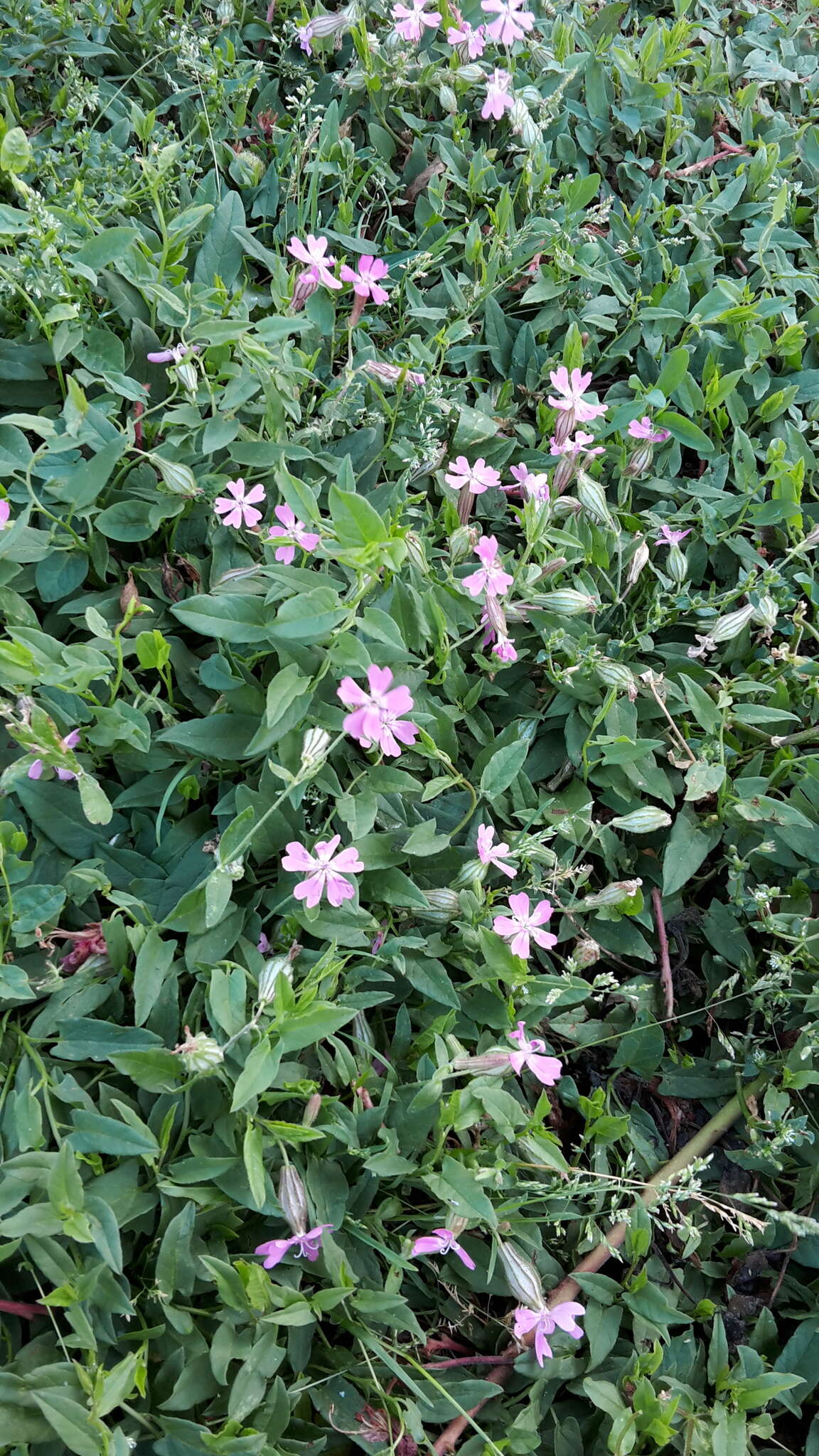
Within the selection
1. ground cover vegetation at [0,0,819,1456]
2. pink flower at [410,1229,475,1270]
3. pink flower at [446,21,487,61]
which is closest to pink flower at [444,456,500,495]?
ground cover vegetation at [0,0,819,1456]

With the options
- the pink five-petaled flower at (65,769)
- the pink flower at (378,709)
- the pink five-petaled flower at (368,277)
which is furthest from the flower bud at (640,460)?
the pink five-petaled flower at (65,769)

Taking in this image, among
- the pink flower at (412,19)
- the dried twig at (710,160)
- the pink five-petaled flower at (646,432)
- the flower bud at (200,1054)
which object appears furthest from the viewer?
the dried twig at (710,160)

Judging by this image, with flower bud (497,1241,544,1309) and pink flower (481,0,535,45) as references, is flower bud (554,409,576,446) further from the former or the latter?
flower bud (497,1241,544,1309)

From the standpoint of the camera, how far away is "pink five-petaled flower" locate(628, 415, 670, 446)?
1.96 meters

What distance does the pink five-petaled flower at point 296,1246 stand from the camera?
126 centimetres

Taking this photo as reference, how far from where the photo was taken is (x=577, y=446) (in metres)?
1.83

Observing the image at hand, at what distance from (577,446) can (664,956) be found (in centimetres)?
89

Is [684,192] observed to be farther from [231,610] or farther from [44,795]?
[44,795]

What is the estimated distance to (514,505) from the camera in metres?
2.00

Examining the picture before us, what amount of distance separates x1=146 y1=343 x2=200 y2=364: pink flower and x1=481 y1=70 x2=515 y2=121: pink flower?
0.96 m

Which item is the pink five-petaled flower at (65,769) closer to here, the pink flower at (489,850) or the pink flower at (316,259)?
the pink flower at (489,850)

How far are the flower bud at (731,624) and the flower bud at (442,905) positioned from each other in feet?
2.27

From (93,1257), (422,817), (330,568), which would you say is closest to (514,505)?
(330,568)

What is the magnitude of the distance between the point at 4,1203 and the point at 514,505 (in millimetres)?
1438
